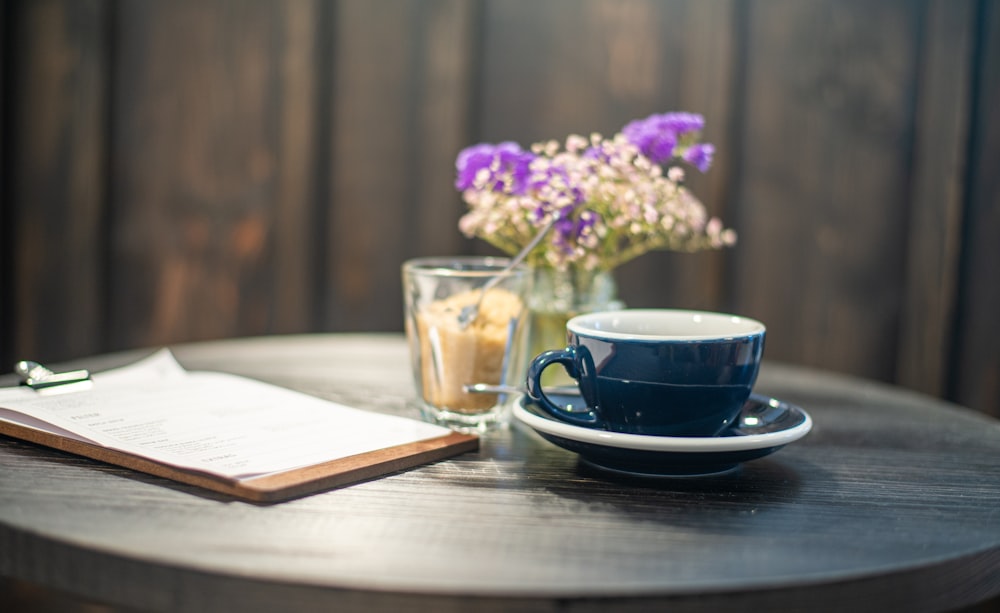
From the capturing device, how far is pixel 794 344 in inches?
77.2

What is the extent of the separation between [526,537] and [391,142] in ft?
5.02

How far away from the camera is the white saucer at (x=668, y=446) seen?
2.28 ft

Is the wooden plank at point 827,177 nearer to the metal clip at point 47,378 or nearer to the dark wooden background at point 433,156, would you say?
the dark wooden background at point 433,156

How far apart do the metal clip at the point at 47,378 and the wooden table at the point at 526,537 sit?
13 centimetres

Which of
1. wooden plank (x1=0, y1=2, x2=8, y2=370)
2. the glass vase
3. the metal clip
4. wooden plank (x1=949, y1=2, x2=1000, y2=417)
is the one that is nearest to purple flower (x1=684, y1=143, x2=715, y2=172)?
the glass vase

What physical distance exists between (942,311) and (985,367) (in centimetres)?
14

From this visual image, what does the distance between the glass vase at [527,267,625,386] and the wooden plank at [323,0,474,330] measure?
1.02m

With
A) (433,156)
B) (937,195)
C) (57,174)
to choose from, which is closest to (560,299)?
(433,156)

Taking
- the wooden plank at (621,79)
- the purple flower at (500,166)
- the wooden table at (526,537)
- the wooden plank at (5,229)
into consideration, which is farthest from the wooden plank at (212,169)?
the wooden table at (526,537)

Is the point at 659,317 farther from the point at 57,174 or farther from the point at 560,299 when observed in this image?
the point at 57,174

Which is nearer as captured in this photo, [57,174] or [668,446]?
[668,446]

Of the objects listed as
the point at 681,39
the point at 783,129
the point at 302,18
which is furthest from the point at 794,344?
the point at 302,18

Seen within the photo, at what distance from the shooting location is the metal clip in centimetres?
90

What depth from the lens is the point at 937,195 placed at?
1832mm
